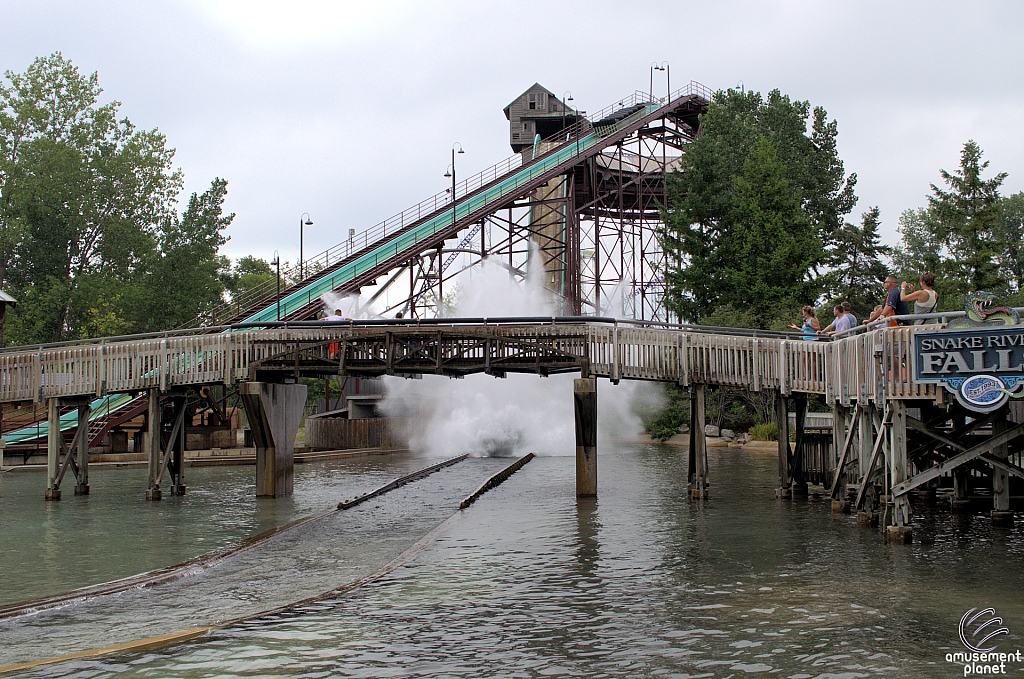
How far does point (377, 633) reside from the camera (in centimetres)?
1137

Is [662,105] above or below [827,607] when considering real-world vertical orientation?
Result: above

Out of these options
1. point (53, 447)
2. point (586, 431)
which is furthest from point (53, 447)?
point (586, 431)

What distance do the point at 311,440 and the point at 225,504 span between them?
2592 cm

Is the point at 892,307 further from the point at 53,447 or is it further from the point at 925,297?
the point at 53,447

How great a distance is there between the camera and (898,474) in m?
16.8

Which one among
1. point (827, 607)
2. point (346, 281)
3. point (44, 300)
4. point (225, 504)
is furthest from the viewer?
point (44, 300)

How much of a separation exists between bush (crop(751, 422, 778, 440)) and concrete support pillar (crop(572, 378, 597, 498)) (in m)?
25.0

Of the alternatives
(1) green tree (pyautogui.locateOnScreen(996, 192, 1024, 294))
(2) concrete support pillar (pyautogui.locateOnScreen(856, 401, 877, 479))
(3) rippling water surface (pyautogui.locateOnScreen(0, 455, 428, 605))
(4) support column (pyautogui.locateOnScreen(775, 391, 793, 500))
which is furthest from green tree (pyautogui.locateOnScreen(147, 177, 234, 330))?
(1) green tree (pyautogui.locateOnScreen(996, 192, 1024, 294))

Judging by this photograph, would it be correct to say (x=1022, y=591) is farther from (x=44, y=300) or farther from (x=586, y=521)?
(x=44, y=300)

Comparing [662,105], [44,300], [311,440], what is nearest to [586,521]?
[311,440]

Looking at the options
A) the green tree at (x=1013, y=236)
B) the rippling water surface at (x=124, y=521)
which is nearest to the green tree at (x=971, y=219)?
the green tree at (x=1013, y=236)

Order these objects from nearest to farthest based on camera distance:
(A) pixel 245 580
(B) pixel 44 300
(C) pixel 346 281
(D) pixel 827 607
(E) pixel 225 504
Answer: (D) pixel 827 607
(A) pixel 245 580
(E) pixel 225 504
(C) pixel 346 281
(B) pixel 44 300
